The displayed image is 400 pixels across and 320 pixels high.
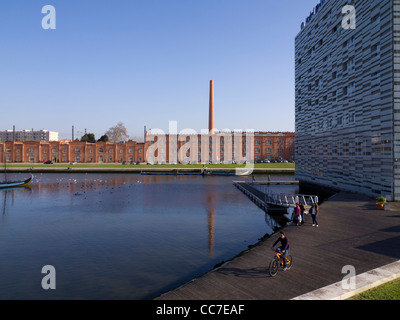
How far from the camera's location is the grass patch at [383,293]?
11242 millimetres

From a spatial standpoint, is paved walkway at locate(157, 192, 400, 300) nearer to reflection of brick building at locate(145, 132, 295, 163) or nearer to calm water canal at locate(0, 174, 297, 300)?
calm water canal at locate(0, 174, 297, 300)

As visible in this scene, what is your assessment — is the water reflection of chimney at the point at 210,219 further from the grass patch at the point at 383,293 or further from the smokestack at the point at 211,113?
the smokestack at the point at 211,113

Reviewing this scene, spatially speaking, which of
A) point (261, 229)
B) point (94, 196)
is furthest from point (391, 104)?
point (94, 196)

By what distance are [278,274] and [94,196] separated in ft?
142

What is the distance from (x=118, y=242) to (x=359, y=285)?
1814 centimetres

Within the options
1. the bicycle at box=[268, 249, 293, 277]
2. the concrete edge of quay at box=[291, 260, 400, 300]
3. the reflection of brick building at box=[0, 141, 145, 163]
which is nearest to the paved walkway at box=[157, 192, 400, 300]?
the concrete edge of quay at box=[291, 260, 400, 300]

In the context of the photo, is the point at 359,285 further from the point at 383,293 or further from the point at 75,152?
the point at 75,152

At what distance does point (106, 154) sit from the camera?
131m

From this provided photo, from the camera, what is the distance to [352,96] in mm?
39656

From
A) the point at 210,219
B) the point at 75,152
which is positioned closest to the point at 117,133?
the point at 75,152

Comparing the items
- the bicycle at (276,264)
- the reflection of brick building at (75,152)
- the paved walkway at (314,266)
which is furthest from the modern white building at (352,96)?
the reflection of brick building at (75,152)

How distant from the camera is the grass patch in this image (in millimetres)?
11242
